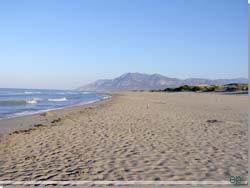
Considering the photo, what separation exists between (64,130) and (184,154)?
6.15 metres

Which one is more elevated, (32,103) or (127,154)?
(127,154)

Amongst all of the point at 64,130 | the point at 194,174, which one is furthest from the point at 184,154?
the point at 64,130

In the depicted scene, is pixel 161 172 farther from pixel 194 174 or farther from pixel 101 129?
pixel 101 129

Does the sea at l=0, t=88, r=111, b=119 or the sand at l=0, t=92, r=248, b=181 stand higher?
the sand at l=0, t=92, r=248, b=181

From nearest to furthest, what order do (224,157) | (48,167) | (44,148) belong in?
1. (48,167)
2. (224,157)
3. (44,148)

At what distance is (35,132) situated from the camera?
11.5 m

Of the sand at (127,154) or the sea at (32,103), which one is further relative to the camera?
the sea at (32,103)

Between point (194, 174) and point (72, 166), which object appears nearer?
point (194, 174)

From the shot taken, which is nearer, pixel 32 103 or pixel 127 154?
pixel 127 154

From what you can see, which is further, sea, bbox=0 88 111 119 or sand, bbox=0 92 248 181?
sea, bbox=0 88 111 119

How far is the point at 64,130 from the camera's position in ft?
38.6

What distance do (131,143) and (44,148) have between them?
267 centimetres

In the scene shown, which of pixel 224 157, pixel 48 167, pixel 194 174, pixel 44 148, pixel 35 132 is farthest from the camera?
pixel 35 132

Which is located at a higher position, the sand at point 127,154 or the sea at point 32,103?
the sand at point 127,154
